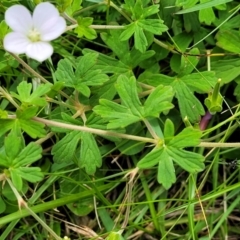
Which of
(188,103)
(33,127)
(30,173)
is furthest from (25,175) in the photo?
(188,103)

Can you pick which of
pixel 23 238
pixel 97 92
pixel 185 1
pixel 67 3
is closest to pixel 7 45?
pixel 67 3

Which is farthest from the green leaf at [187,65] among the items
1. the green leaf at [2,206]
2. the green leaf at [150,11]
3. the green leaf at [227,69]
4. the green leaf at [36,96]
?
the green leaf at [2,206]

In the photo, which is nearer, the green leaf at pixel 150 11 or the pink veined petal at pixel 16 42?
the pink veined petal at pixel 16 42

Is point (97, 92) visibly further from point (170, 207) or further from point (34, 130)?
point (170, 207)

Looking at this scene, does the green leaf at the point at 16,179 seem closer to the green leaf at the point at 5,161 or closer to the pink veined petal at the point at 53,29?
the green leaf at the point at 5,161

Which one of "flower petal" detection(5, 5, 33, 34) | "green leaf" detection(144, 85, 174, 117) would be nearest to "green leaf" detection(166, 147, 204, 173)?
"green leaf" detection(144, 85, 174, 117)

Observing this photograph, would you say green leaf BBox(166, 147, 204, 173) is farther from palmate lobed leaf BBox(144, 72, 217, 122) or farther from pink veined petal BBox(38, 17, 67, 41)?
pink veined petal BBox(38, 17, 67, 41)
